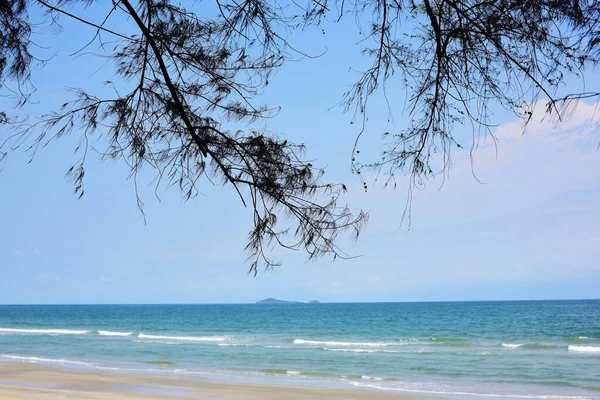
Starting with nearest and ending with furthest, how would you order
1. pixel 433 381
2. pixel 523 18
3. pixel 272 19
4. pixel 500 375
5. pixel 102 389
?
pixel 523 18
pixel 272 19
pixel 102 389
pixel 433 381
pixel 500 375

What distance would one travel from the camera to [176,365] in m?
16.2

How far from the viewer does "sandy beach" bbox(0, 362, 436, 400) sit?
10.5 metres

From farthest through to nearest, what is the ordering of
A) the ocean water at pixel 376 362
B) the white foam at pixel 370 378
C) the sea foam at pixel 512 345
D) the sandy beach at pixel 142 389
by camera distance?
the sea foam at pixel 512 345 < the white foam at pixel 370 378 < the ocean water at pixel 376 362 < the sandy beach at pixel 142 389

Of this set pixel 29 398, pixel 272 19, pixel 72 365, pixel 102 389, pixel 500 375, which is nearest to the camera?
pixel 272 19

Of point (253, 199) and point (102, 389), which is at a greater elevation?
point (253, 199)

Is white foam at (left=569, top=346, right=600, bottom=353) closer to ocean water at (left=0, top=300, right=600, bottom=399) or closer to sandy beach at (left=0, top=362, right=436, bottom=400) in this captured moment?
ocean water at (left=0, top=300, right=600, bottom=399)

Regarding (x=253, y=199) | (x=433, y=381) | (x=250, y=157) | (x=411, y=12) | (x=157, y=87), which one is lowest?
(x=433, y=381)

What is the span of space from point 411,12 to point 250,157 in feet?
3.04

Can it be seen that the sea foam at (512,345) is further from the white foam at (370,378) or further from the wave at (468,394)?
the wave at (468,394)

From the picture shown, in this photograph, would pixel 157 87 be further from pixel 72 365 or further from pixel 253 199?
pixel 72 365

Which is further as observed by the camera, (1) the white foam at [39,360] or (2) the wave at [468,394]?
(1) the white foam at [39,360]

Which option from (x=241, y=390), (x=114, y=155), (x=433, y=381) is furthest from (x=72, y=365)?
(x=114, y=155)

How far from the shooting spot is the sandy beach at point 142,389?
34.4ft

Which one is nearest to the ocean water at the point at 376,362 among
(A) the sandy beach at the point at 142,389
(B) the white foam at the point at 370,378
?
(B) the white foam at the point at 370,378
